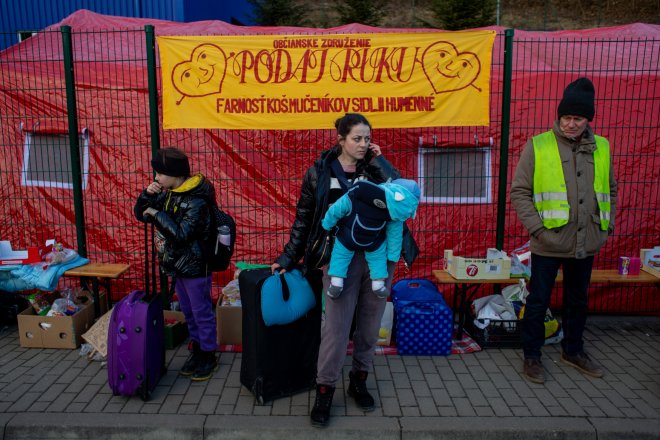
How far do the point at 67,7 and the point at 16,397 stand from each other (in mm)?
7290

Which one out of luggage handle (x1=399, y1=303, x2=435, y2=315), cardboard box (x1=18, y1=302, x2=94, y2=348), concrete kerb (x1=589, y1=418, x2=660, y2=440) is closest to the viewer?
concrete kerb (x1=589, y1=418, x2=660, y2=440)

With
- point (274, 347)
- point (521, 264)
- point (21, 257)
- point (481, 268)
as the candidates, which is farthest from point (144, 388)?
point (521, 264)

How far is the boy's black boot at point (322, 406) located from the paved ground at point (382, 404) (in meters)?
0.07

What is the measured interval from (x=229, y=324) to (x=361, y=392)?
5.04 ft

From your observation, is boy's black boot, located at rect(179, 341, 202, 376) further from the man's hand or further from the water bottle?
the man's hand

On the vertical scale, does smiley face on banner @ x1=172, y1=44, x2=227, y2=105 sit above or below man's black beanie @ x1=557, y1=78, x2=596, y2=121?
above

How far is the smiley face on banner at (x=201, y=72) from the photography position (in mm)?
4805

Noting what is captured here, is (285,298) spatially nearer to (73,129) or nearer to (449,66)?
(449,66)

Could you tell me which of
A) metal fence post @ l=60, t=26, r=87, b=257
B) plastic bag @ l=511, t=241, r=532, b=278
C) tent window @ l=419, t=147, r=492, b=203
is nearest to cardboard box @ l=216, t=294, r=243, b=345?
metal fence post @ l=60, t=26, r=87, b=257

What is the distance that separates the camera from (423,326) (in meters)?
4.47

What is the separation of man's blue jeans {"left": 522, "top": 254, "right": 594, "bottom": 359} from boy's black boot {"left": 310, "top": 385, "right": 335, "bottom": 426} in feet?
5.78

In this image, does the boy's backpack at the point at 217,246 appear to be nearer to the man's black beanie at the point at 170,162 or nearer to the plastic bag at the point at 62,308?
the man's black beanie at the point at 170,162

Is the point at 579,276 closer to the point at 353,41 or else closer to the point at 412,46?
the point at 412,46

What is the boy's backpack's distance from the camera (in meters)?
4.00
